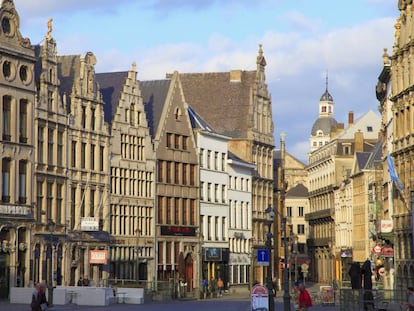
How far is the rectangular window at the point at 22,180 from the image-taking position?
3066 inches

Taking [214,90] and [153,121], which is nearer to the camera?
[153,121]

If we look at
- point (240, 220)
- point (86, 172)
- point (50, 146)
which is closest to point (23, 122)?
point (50, 146)

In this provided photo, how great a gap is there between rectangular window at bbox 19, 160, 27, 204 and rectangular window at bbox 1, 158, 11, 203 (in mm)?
1508

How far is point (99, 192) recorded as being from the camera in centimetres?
8962

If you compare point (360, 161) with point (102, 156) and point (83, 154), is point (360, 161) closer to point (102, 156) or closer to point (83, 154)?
point (102, 156)

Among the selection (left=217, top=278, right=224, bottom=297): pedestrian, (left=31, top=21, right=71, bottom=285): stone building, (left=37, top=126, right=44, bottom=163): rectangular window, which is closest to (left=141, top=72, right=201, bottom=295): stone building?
(left=217, top=278, right=224, bottom=297): pedestrian

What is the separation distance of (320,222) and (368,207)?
1500 inches

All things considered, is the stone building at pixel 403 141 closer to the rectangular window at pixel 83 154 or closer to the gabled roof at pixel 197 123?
the rectangular window at pixel 83 154

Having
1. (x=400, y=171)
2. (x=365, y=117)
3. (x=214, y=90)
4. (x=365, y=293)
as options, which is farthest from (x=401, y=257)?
(x=365, y=117)

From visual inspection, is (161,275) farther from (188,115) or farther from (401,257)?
(401,257)

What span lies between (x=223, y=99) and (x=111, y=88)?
27.6 metres

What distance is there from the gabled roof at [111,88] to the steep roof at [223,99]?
2489cm

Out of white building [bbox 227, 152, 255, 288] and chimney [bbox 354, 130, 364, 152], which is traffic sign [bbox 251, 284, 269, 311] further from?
chimney [bbox 354, 130, 364, 152]

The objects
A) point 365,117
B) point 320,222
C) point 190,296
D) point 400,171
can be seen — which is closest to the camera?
point 400,171
